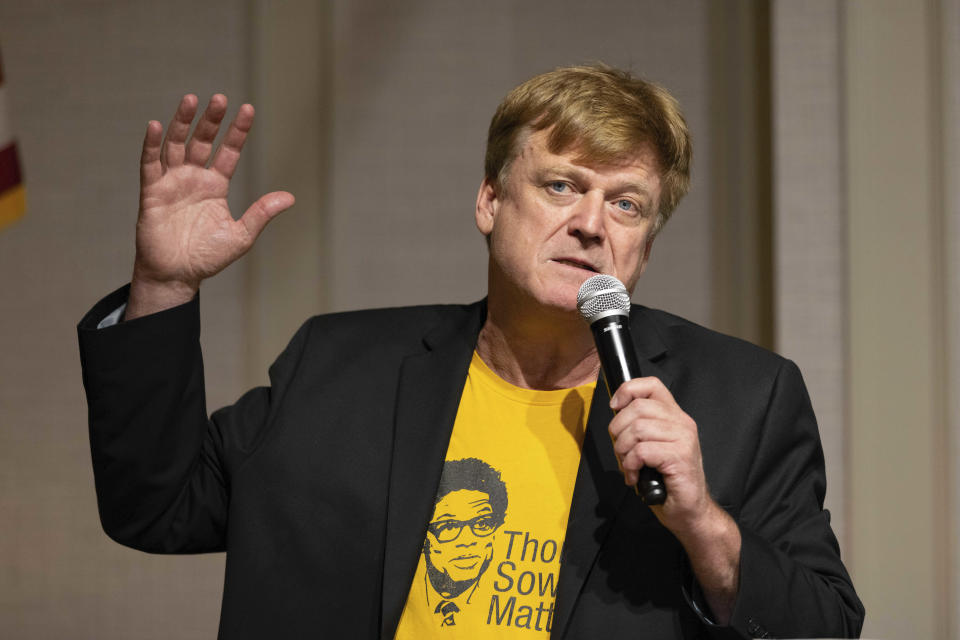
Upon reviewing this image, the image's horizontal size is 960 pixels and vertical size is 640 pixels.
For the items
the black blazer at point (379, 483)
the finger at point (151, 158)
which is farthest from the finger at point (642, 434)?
the finger at point (151, 158)

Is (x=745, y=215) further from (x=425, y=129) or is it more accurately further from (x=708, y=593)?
(x=708, y=593)

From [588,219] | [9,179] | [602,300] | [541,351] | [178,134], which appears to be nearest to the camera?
[602,300]

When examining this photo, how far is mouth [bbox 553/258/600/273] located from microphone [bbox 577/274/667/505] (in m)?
0.19

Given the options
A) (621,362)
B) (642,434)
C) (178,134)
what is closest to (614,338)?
(621,362)

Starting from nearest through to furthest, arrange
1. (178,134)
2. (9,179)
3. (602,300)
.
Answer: (602,300) < (178,134) < (9,179)

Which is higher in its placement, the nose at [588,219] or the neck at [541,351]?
the nose at [588,219]

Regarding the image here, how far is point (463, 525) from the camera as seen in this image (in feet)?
5.03

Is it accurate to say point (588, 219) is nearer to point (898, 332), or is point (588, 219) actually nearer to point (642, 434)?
point (642, 434)

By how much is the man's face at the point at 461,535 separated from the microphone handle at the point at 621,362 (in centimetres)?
34

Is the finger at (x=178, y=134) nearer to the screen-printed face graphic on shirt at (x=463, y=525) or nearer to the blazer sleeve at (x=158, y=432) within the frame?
the blazer sleeve at (x=158, y=432)

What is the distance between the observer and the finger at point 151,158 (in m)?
1.45

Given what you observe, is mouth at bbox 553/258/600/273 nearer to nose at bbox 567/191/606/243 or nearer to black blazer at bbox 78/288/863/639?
nose at bbox 567/191/606/243

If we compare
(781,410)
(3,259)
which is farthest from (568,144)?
(3,259)

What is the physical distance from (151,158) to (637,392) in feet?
2.52
